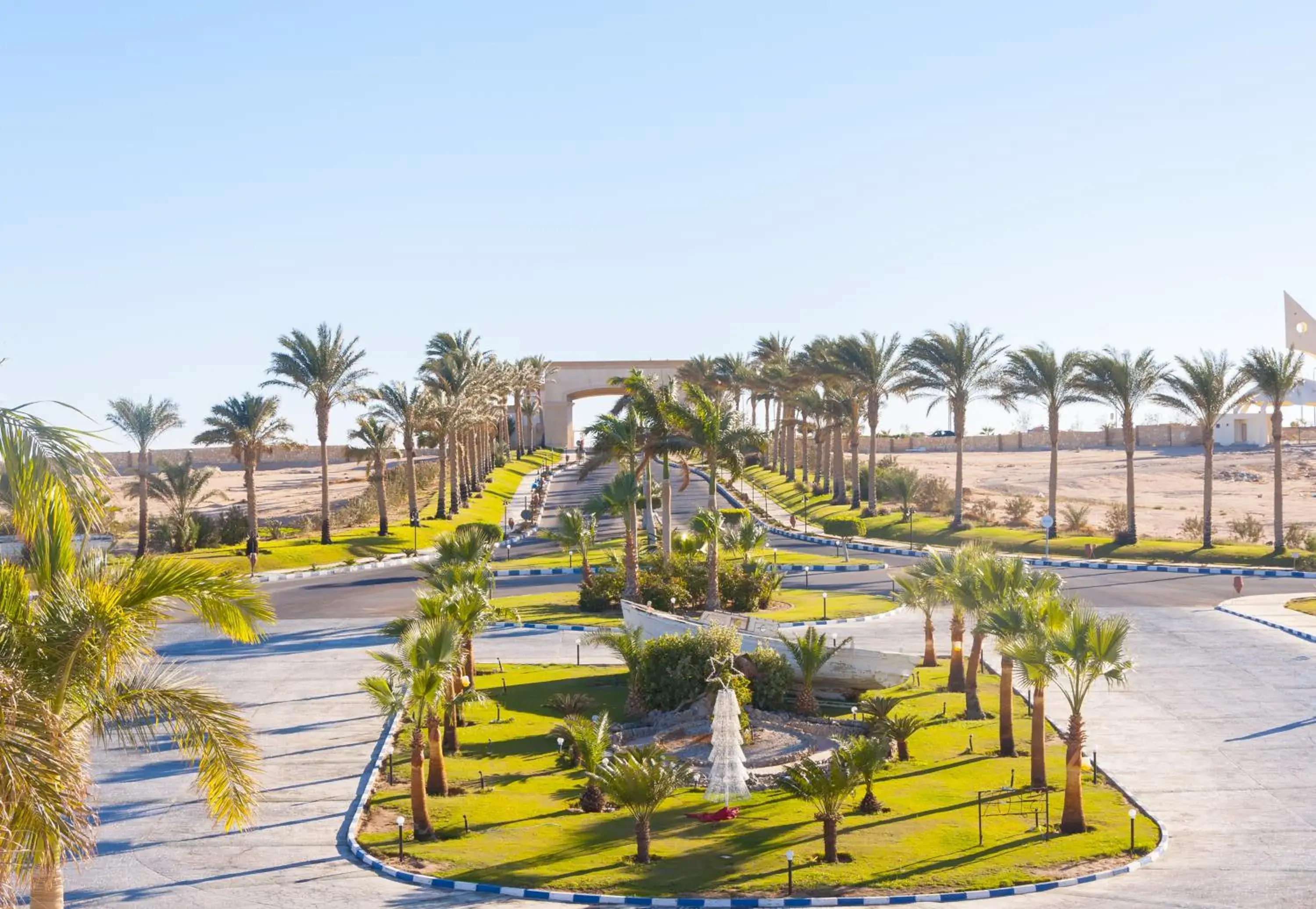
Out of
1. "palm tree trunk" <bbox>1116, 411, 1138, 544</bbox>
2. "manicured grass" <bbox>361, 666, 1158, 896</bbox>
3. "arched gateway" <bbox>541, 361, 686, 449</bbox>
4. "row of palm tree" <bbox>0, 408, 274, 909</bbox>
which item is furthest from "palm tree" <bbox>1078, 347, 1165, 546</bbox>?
"arched gateway" <bbox>541, 361, 686, 449</bbox>

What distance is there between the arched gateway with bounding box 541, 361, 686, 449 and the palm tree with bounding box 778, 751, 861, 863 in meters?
107

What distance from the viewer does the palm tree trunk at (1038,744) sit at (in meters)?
22.0

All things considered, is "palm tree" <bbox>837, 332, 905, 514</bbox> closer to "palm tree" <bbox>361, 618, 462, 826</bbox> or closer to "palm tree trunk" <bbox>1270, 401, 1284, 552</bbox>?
"palm tree trunk" <bbox>1270, 401, 1284, 552</bbox>

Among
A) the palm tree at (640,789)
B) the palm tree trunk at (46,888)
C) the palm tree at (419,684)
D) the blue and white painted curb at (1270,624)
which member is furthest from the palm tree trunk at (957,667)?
the palm tree trunk at (46,888)

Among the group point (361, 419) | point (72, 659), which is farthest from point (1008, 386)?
point (72, 659)

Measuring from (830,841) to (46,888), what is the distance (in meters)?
11.8

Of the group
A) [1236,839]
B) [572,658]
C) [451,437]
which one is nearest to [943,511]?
[451,437]

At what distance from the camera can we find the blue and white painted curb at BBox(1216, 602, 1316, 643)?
116 feet

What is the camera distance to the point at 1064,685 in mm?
31500

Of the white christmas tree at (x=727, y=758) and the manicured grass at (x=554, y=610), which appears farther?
the manicured grass at (x=554, y=610)

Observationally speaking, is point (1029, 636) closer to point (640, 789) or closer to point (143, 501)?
point (640, 789)

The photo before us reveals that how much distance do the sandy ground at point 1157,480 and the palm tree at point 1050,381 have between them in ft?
29.1

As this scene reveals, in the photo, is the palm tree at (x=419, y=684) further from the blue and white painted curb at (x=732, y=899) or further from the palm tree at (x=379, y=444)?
the palm tree at (x=379, y=444)

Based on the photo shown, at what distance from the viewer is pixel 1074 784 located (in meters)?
20.3
